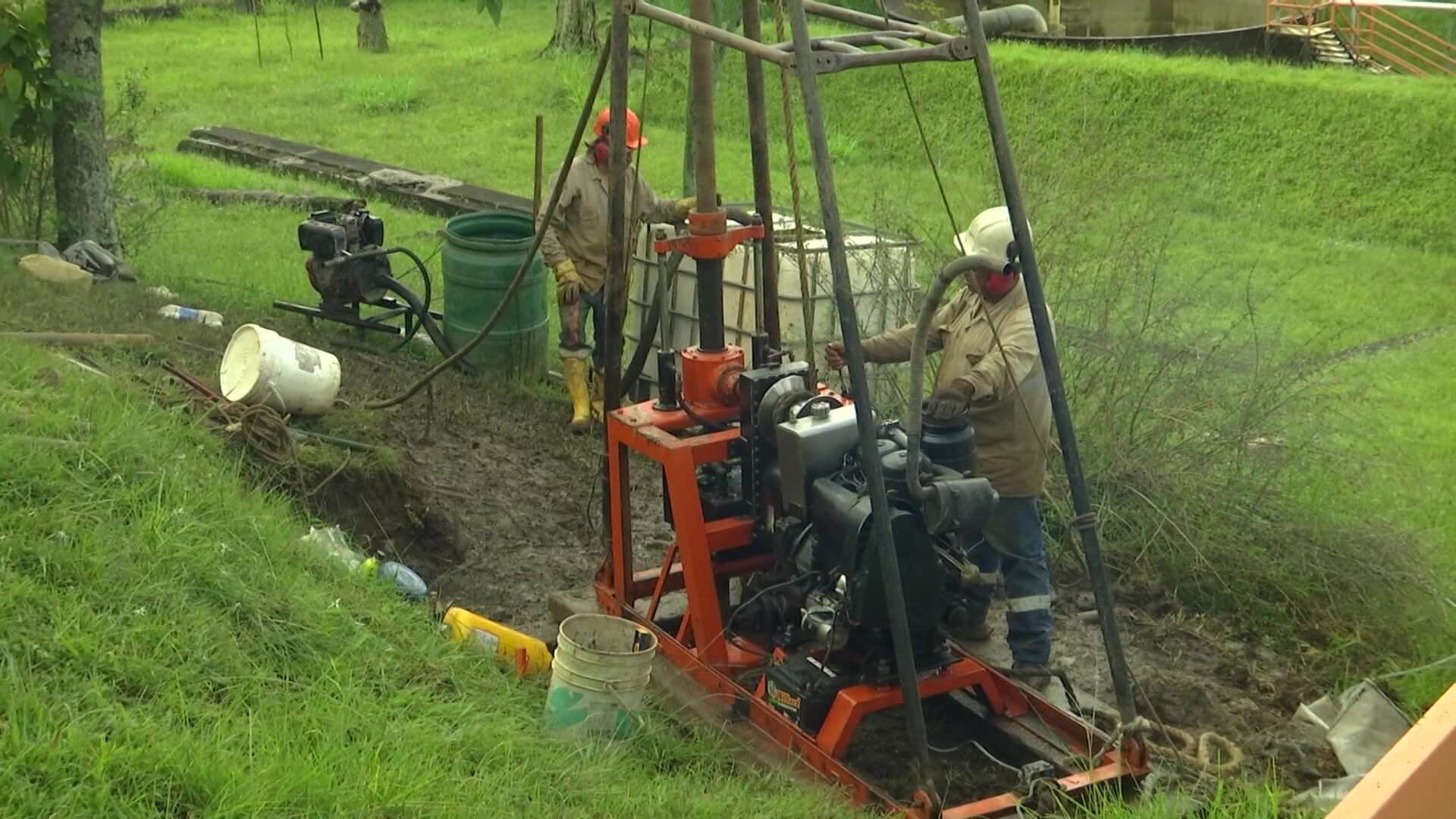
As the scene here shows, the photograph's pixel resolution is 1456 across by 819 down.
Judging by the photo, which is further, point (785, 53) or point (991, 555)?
point (991, 555)

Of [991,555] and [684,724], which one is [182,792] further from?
[991,555]

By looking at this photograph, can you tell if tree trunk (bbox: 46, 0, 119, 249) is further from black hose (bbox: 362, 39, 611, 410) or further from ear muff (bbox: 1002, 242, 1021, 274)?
ear muff (bbox: 1002, 242, 1021, 274)

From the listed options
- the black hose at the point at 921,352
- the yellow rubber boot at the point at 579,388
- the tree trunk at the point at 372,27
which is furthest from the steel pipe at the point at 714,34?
the tree trunk at the point at 372,27

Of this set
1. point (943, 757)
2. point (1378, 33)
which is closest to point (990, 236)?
point (943, 757)

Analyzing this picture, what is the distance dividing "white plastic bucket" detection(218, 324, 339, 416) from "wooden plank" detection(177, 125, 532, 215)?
19.7 feet

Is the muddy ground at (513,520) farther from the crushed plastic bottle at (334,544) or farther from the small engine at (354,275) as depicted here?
the crushed plastic bottle at (334,544)

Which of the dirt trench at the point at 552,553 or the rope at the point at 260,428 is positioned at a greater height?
the rope at the point at 260,428

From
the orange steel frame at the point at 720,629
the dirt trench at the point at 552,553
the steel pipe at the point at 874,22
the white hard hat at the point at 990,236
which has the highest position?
the steel pipe at the point at 874,22

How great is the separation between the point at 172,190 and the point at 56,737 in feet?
34.8

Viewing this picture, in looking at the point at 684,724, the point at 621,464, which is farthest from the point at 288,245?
the point at 684,724

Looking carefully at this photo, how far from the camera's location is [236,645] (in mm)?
4152

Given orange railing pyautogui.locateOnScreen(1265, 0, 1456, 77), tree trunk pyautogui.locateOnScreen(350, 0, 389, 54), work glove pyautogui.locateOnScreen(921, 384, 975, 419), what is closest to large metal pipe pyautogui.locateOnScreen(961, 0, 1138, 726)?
work glove pyautogui.locateOnScreen(921, 384, 975, 419)

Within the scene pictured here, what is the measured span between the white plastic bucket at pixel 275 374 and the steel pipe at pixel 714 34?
2.33 meters

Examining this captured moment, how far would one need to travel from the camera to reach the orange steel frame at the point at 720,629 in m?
4.36
